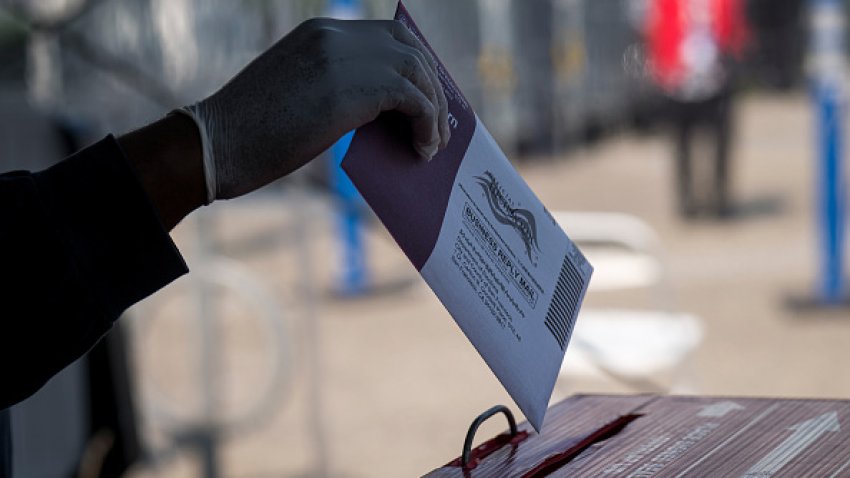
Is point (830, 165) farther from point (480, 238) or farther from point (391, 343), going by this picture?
point (480, 238)

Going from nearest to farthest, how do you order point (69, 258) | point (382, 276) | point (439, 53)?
point (69, 258) < point (382, 276) < point (439, 53)

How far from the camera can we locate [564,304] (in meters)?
1.20

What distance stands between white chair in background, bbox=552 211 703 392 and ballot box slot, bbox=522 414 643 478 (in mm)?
1848

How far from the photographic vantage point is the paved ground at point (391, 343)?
13.8ft

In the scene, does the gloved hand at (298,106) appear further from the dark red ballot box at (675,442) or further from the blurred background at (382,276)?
the blurred background at (382,276)

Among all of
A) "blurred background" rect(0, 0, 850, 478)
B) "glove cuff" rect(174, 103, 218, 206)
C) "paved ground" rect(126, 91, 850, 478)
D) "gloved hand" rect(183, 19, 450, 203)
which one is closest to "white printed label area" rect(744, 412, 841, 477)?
"gloved hand" rect(183, 19, 450, 203)

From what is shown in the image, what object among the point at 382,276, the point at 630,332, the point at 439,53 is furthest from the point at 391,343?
the point at 439,53

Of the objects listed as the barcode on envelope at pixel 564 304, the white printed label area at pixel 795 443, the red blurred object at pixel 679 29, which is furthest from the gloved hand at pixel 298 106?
the red blurred object at pixel 679 29

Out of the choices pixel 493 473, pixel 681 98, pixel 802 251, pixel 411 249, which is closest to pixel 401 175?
pixel 411 249

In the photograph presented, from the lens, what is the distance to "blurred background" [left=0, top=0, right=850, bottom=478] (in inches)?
130

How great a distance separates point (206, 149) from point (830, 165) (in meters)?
5.44

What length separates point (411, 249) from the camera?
3.43 feet

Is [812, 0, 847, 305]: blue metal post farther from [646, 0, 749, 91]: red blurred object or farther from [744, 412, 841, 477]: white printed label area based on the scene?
[744, 412, 841, 477]: white printed label area

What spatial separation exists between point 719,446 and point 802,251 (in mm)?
6892
